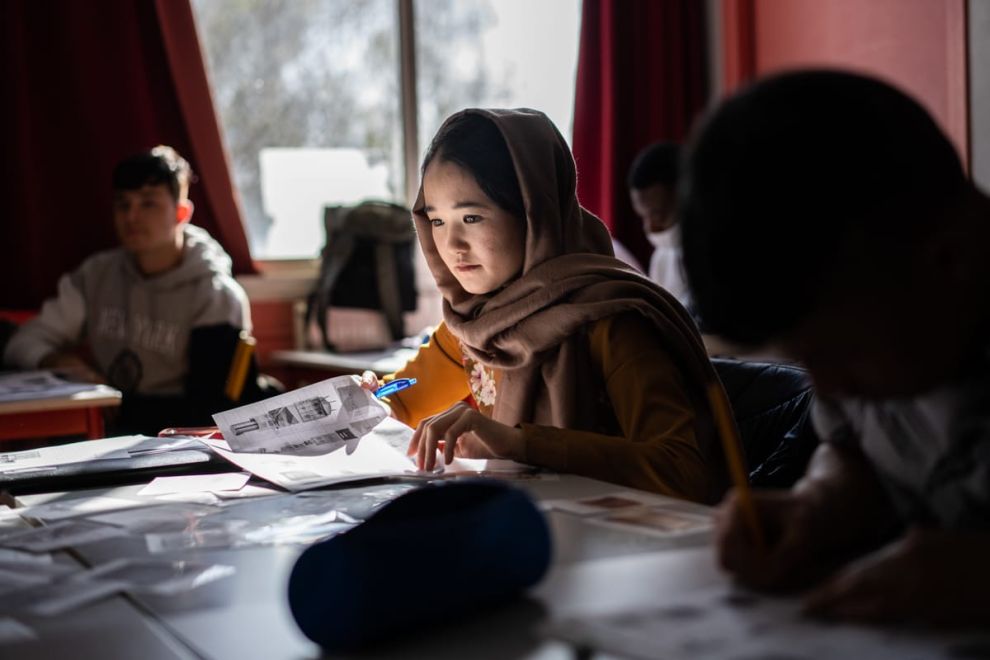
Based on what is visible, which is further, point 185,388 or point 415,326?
point 415,326

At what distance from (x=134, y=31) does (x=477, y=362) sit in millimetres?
2752

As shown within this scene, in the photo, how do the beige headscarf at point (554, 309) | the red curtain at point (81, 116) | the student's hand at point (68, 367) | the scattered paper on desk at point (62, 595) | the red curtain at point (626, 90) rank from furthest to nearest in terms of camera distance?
the red curtain at point (626, 90)
the red curtain at point (81, 116)
the student's hand at point (68, 367)
the beige headscarf at point (554, 309)
the scattered paper on desk at point (62, 595)

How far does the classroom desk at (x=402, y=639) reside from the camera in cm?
75

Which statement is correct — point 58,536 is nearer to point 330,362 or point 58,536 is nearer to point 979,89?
point 330,362

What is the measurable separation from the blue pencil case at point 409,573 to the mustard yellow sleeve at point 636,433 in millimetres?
646

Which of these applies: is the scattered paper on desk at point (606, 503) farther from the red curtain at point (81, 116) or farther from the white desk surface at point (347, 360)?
the red curtain at point (81, 116)

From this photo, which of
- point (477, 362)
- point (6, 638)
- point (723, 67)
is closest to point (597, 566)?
point (6, 638)

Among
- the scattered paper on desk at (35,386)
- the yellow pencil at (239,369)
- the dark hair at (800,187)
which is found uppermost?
the dark hair at (800,187)

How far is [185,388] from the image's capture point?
3.56 meters

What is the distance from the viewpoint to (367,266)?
14.0 feet

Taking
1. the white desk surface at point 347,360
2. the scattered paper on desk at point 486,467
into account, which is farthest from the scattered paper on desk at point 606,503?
the white desk surface at point 347,360

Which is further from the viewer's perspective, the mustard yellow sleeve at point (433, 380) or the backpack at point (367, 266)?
the backpack at point (367, 266)

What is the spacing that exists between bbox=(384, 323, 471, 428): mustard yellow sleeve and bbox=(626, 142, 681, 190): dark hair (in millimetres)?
2394

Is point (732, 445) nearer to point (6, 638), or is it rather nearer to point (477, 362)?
point (6, 638)
